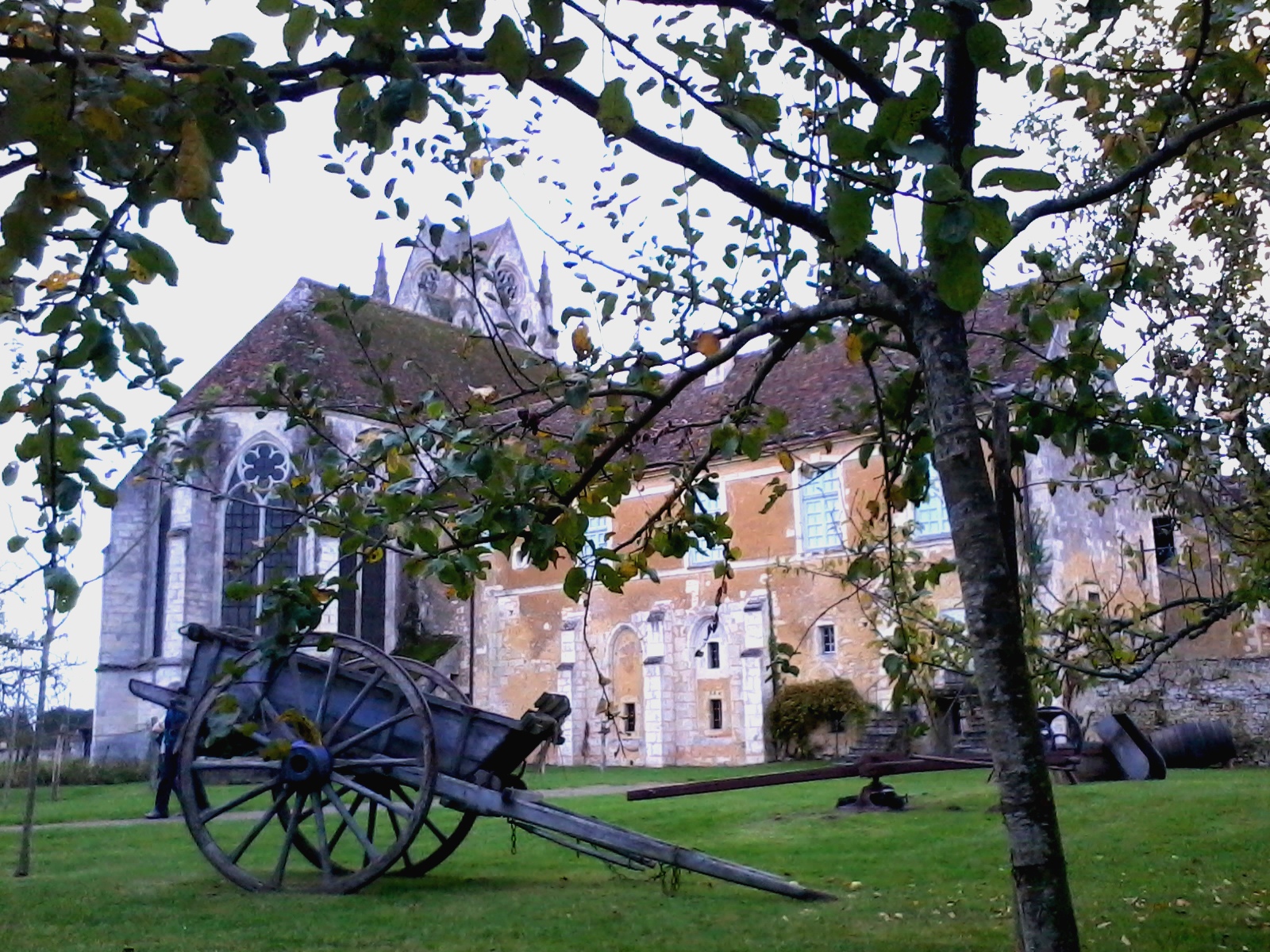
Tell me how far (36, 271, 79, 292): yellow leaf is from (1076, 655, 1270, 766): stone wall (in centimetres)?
1981

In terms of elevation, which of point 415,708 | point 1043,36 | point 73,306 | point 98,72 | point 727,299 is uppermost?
point 1043,36

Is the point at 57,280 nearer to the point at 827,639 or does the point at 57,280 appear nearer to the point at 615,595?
the point at 827,639

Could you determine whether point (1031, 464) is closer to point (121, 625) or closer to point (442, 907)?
point (442, 907)

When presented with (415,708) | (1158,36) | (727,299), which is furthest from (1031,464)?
(727,299)

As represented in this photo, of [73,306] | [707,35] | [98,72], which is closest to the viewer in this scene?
[98,72]

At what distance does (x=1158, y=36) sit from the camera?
27.9ft

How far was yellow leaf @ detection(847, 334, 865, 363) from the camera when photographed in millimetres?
5398

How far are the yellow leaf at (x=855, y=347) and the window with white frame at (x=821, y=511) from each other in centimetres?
2154

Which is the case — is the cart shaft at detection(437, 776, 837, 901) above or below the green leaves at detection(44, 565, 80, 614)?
below

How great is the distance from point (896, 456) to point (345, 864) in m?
6.35

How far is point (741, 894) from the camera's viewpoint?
26.5 ft

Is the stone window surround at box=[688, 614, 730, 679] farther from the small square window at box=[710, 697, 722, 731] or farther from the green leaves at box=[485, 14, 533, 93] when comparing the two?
the green leaves at box=[485, 14, 533, 93]

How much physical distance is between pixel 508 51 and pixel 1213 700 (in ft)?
72.4

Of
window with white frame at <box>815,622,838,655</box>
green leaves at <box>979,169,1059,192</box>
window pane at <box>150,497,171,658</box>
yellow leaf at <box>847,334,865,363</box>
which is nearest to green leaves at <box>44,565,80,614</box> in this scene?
green leaves at <box>979,169,1059,192</box>
